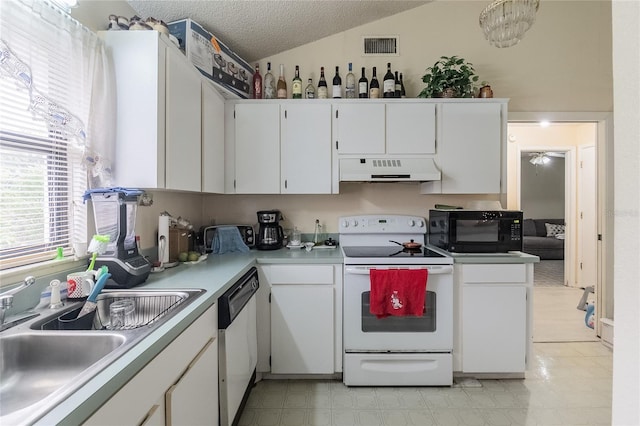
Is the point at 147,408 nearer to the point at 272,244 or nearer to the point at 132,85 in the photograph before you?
the point at 132,85

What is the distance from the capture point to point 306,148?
97.6 inches

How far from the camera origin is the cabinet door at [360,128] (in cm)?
245

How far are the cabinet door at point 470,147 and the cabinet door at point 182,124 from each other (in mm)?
1837

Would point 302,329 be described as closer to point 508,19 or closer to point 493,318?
point 493,318

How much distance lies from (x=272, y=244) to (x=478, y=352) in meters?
1.74

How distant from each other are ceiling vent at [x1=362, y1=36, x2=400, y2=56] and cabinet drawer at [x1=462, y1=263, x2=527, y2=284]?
1986 millimetres

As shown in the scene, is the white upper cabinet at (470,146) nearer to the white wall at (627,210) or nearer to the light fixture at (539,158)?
the white wall at (627,210)

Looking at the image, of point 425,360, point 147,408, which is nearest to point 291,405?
point 425,360

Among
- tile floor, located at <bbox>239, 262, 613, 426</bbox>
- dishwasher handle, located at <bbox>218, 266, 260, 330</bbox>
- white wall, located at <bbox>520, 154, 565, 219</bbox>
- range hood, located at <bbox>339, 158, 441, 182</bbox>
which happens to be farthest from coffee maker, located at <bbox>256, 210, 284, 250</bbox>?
white wall, located at <bbox>520, 154, 565, 219</bbox>

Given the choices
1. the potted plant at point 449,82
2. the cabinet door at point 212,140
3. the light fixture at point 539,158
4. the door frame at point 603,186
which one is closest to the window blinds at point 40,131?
the cabinet door at point 212,140

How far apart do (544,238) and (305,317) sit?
21.5 feet

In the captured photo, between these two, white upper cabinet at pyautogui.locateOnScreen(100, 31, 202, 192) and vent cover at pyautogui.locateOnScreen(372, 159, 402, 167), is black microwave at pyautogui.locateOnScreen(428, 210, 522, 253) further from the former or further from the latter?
white upper cabinet at pyautogui.locateOnScreen(100, 31, 202, 192)

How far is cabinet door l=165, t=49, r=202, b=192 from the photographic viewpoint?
159cm

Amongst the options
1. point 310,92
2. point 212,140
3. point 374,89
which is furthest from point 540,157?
point 212,140
